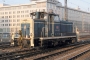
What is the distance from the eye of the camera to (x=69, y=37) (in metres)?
19.2

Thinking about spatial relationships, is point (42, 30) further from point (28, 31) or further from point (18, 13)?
point (18, 13)

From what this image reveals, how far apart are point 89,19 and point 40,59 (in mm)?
112725

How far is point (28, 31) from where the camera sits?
15.1m

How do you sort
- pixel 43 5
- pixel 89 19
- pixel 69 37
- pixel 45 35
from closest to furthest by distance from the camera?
pixel 45 35
pixel 69 37
pixel 43 5
pixel 89 19

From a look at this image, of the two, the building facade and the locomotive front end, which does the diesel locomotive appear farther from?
→ the building facade

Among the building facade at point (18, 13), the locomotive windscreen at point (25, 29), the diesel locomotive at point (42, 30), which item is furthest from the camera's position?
the building facade at point (18, 13)

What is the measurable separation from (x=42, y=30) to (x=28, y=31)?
127 cm

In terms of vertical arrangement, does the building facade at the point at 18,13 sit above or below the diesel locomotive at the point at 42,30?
above

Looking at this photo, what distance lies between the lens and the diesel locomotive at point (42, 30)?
47.6 ft

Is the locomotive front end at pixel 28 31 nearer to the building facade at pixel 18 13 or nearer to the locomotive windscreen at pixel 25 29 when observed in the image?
the locomotive windscreen at pixel 25 29

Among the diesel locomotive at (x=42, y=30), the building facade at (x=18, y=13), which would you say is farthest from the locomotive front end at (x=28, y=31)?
the building facade at (x=18, y=13)

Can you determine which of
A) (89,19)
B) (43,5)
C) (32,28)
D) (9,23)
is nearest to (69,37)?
(32,28)

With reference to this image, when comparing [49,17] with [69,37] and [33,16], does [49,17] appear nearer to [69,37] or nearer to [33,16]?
[33,16]

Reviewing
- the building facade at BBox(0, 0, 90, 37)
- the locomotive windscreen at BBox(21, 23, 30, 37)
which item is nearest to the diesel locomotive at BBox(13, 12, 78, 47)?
the locomotive windscreen at BBox(21, 23, 30, 37)
